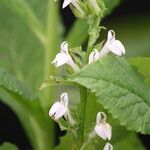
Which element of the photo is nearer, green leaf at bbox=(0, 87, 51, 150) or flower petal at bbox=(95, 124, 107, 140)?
flower petal at bbox=(95, 124, 107, 140)

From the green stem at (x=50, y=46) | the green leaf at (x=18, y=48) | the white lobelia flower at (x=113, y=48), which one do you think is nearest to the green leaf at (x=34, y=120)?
the green stem at (x=50, y=46)

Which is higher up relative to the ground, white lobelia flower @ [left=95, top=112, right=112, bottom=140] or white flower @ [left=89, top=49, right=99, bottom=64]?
white flower @ [left=89, top=49, right=99, bottom=64]

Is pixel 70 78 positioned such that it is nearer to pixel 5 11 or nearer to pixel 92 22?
pixel 92 22

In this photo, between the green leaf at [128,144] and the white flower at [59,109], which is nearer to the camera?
the white flower at [59,109]

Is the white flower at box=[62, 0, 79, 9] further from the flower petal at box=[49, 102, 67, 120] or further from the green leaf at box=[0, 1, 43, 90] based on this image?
the green leaf at box=[0, 1, 43, 90]

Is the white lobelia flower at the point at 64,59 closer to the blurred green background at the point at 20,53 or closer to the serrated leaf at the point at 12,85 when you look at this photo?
the serrated leaf at the point at 12,85

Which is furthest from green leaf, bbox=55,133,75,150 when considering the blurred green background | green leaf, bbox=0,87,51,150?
the blurred green background

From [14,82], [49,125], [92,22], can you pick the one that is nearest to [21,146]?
[49,125]
